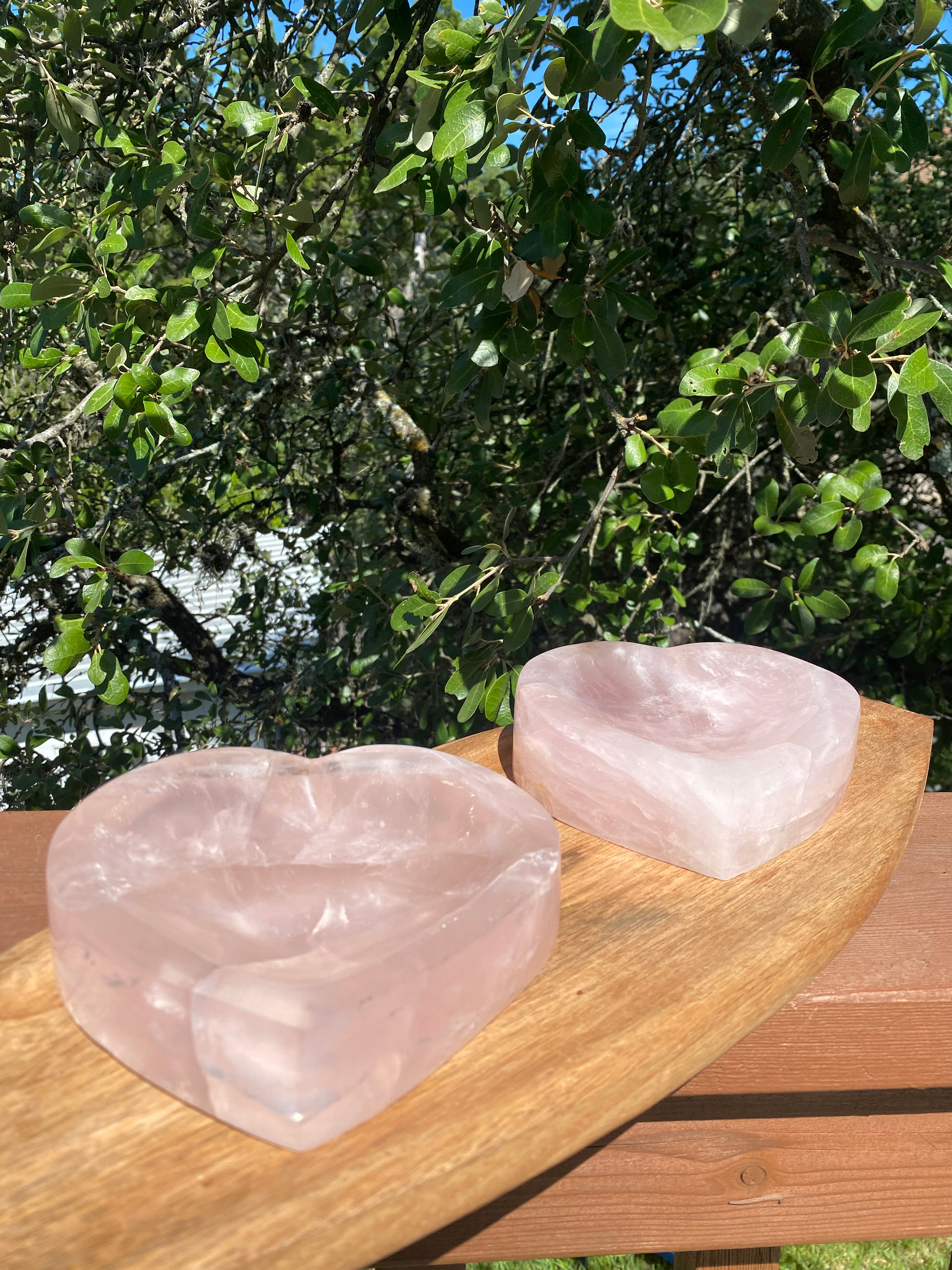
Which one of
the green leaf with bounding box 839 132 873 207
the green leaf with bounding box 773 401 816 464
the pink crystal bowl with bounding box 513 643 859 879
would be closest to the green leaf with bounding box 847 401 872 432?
the green leaf with bounding box 773 401 816 464

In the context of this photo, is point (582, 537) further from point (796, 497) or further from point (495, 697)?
point (796, 497)

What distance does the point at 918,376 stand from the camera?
102 centimetres

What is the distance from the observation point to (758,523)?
1.67 meters

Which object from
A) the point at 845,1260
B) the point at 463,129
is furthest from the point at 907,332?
the point at 845,1260

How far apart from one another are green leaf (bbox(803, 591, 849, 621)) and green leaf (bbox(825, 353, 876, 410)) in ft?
1.96

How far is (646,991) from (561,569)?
2.72 feet

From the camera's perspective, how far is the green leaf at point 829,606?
1597 millimetres

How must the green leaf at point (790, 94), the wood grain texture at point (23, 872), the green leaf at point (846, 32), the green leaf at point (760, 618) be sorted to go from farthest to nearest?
the green leaf at point (760, 618), the green leaf at point (790, 94), the green leaf at point (846, 32), the wood grain texture at point (23, 872)

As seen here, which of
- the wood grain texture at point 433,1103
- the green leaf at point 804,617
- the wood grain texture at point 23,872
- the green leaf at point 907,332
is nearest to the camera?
the wood grain texture at point 433,1103

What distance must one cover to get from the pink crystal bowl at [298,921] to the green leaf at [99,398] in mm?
732

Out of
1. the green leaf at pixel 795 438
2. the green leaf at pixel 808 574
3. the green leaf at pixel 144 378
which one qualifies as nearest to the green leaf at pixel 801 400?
the green leaf at pixel 795 438

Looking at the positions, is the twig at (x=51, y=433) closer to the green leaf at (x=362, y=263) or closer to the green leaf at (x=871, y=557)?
the green leaf at (x=362, y=263)

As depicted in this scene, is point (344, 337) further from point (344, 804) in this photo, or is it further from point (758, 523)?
point (344, 804)

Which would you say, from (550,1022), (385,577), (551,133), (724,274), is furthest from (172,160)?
(724,274)
